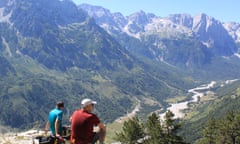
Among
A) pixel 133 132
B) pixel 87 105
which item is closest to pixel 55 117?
pixel 87 105

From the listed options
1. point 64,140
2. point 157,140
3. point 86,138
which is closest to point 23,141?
point 157,140

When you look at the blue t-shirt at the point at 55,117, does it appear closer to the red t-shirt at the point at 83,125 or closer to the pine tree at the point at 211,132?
the red t-shirt at the point at 83,125

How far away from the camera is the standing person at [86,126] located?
62.0 ft

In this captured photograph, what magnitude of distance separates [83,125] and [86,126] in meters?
0.16

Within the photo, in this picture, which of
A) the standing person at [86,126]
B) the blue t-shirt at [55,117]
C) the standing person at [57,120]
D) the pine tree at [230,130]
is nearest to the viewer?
the standing person at [86,126]

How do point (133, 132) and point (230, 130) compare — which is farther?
point (230, 130)

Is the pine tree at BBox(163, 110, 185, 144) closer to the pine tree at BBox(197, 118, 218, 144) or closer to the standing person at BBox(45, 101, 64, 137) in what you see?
the pine tree at BBox(197, 118, 218, 144)

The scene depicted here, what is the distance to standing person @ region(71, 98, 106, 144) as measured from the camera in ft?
62.0

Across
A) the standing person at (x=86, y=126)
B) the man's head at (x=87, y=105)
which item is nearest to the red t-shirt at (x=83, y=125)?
the standing person at (x=86, y=126)

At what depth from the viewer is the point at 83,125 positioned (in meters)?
19.3

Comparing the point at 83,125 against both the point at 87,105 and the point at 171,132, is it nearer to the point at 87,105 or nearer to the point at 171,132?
the point at 87,105

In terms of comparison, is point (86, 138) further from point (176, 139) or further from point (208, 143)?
point (208, 143)

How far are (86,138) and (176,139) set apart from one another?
154ft

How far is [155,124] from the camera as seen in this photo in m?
66.6
